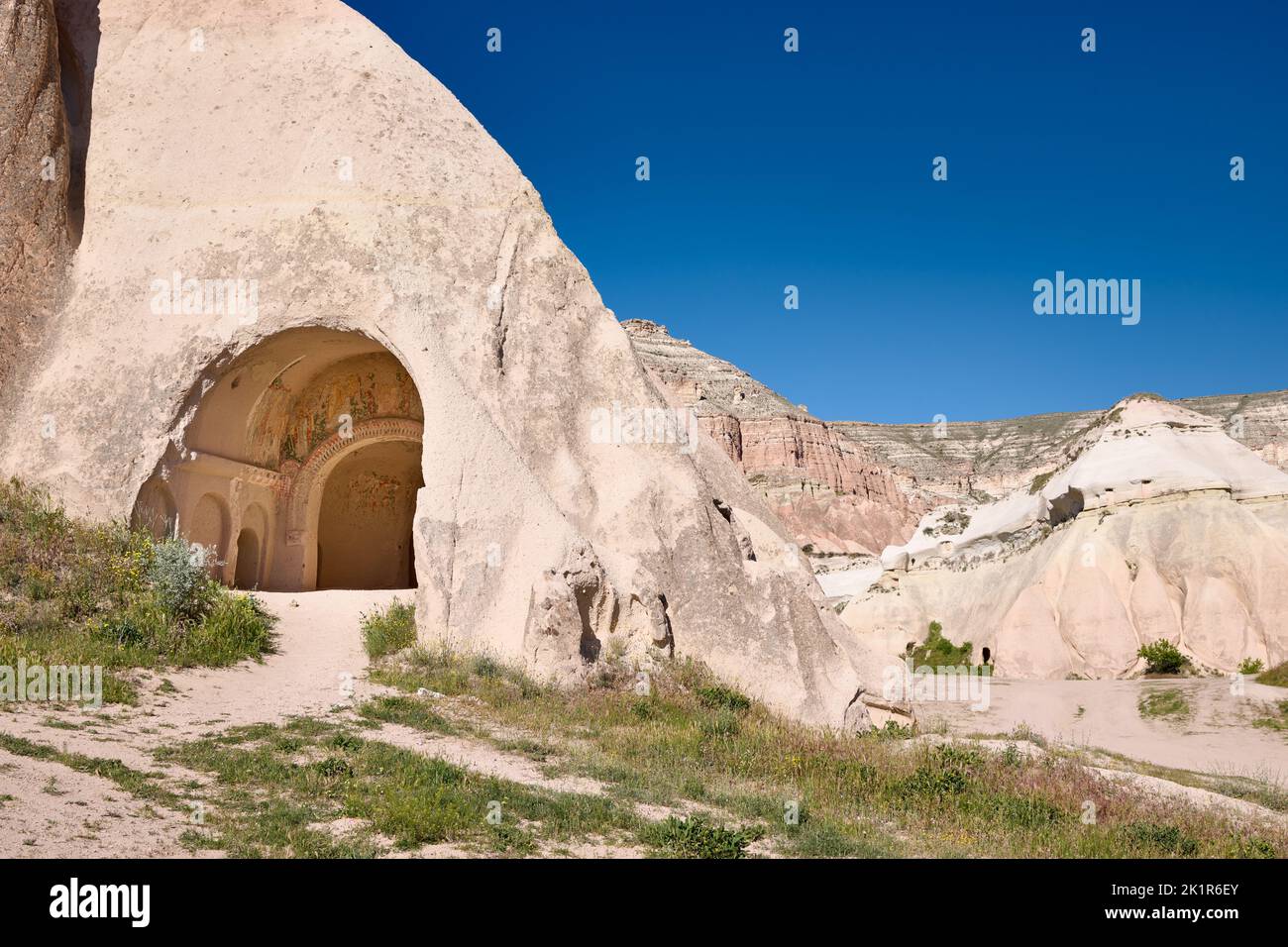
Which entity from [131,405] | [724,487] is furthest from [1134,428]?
[131,405]

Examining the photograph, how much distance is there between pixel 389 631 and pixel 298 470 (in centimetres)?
598

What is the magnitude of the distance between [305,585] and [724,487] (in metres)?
8.35

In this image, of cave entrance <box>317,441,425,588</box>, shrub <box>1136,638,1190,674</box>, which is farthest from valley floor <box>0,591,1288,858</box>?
shrub <box>1136,638,1190,674</box>

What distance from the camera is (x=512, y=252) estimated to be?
1494 centimetres

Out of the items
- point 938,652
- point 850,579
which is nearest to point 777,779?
point 938,652

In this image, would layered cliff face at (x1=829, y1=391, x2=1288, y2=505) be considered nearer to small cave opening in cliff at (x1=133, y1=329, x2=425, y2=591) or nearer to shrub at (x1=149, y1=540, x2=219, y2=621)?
small cave opening in cliff at (x1=133, y1=329, x2=425, y2=591)

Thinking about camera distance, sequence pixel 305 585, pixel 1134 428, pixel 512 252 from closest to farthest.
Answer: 1. pixel 512 252
2. pixel 305 585
3. pixel 1134 428

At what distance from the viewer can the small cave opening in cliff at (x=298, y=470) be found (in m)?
14.5

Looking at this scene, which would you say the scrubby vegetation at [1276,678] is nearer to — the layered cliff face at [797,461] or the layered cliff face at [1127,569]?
the layered cliff face at [1127,569]

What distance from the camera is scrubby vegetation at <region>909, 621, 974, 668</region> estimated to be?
31625 mm

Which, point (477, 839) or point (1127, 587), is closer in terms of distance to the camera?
point (477, 839)

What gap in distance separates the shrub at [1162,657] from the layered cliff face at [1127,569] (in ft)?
1.26

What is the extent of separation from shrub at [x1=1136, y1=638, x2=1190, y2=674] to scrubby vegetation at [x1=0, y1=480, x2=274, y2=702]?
24968mm

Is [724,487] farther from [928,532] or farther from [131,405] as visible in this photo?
[928,532]
